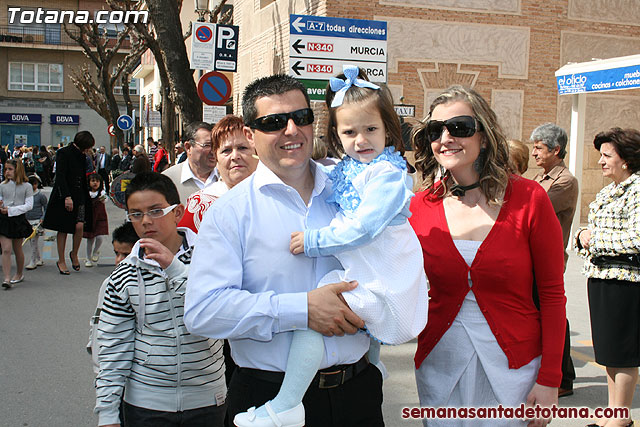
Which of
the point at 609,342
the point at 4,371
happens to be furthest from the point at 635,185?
the point at 4,371

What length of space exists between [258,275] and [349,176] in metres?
0.54

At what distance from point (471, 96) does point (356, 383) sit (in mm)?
1322

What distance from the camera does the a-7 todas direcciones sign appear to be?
9.97m

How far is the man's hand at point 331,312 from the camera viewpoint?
2129 mm

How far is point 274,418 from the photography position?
2109 millimetres

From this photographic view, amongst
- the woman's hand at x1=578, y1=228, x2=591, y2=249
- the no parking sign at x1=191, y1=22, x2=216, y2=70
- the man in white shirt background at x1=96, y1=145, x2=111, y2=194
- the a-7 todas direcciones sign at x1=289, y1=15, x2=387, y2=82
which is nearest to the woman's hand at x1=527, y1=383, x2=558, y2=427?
the woman's hand at x1=578, y1=228, x2=591, y2=249

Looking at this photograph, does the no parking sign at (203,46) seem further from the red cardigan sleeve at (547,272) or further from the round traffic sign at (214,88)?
the red cardigan sleeve at (547,272)

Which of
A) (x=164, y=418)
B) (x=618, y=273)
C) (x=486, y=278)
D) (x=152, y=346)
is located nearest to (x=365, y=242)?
(x=486, y=278)

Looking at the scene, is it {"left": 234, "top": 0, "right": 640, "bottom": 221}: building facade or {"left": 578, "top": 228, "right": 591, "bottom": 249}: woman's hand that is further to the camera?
{"left": 234, "top": 0, "right": 640, "bottom": 221}: building facade

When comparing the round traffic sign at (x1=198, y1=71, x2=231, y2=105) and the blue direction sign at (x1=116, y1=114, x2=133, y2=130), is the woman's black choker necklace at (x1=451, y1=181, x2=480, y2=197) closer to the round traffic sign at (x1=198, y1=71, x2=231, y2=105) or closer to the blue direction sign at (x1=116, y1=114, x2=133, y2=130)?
the round traffic sign at (x1=198, y1=71, x2=231, y2=105)

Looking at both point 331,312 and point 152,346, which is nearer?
point 331,312

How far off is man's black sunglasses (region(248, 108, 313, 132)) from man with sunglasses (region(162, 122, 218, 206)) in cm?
239

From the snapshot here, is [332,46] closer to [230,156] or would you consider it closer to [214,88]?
[214,88]

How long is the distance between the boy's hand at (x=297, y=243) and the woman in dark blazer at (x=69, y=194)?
855 centimetres
